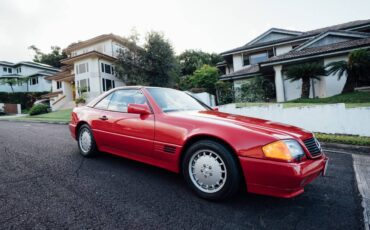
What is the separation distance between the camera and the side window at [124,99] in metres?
3.34

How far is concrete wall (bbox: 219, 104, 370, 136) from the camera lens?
6367 mm

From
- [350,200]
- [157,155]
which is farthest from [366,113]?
[157,155]

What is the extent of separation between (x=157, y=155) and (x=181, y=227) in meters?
1.06

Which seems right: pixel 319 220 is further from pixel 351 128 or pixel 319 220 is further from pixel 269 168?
pixel 351 128

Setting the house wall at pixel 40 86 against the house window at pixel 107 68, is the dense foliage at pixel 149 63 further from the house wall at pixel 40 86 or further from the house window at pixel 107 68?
the house wall at pixel 40 86

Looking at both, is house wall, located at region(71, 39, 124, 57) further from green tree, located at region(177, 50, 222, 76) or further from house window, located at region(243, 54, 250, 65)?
house window, located at region(243, 54, 250, 65)

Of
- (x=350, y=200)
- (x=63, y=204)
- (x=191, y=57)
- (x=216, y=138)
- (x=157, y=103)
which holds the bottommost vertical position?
(x=350, y=200)

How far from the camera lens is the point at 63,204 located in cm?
226

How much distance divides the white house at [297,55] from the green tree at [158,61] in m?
7.70

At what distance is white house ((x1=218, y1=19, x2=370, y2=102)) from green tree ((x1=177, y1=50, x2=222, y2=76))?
69.8 feet

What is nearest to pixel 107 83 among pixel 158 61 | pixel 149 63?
pixel 149 63

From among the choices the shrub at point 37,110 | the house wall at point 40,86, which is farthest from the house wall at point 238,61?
the house wall at point 40,86

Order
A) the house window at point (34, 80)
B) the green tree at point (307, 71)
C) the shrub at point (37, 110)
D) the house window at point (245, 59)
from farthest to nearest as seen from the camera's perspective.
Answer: the house window at point (34, 80) → the shrub at point (37, 110) → the house window at point (245, 59) → the green tree at point (307, 71)

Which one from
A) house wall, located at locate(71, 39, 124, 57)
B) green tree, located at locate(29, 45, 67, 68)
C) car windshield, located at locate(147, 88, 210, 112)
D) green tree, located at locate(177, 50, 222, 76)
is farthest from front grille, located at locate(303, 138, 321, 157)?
green tree, located at locate(29, 45, 67, 68)
